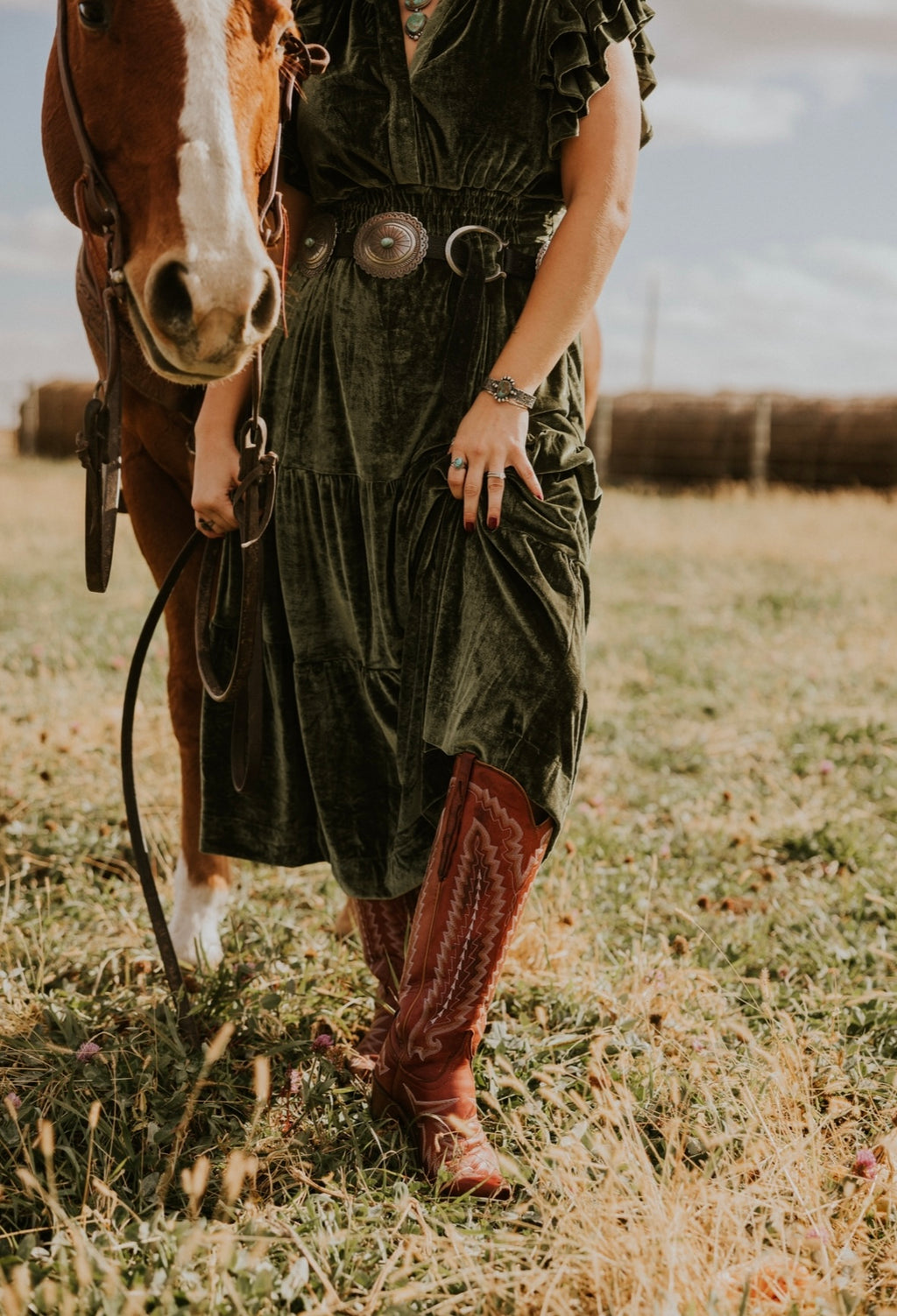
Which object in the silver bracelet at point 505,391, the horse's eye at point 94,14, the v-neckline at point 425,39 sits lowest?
the silver bracelet at point 505,391

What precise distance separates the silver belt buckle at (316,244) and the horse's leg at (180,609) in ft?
1.65

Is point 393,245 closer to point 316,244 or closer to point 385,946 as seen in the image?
point 316,244

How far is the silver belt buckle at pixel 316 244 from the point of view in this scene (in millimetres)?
2010

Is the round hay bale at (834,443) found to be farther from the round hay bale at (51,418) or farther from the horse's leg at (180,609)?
the horse's leg at (180,609)

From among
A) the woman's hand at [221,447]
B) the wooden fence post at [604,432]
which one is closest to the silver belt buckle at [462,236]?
the woman's hand at [221,447]

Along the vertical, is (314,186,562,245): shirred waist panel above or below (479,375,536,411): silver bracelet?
above

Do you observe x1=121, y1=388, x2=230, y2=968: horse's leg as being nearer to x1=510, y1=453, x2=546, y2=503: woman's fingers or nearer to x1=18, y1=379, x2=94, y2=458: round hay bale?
x1=510, y1=453, x2=546, y2=503: woman's fingers

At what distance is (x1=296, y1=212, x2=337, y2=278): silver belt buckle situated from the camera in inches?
79.1

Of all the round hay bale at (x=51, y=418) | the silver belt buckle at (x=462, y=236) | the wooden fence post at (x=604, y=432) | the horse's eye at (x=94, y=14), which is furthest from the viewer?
the round hay bale at (x=51, y=418)

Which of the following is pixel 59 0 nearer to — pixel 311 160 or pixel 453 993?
pixel 311 160

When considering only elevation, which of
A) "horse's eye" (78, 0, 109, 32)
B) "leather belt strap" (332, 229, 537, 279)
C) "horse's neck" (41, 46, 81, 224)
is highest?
"horse's eye" (78, 0, 109, 32)

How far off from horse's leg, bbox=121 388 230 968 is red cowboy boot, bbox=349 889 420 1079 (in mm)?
348

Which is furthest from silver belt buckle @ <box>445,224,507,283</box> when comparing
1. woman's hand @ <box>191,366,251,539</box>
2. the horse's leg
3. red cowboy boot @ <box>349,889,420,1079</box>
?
red cowboy boot @ <box>349,889,420,1079</box>

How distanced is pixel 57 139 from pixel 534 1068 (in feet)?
5.97
